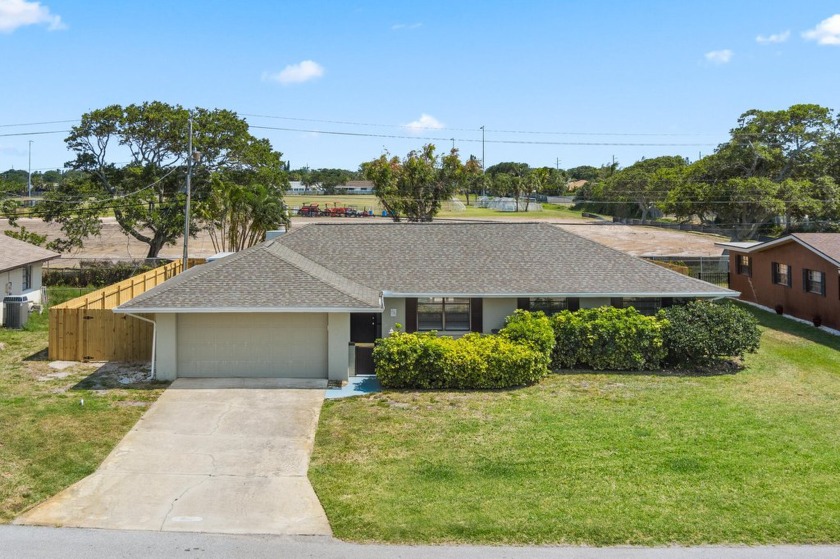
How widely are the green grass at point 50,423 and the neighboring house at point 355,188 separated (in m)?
122

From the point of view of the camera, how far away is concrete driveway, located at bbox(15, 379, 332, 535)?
10.3 metres

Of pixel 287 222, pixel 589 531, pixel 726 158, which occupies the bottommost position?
pixel 589 531

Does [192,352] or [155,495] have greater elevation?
[192,352]

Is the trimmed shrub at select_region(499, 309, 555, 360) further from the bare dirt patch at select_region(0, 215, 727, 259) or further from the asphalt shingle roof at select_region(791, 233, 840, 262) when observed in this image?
the bare dirt patch at select_region(0, 215, 727, 259)

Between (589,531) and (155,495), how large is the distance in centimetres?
691

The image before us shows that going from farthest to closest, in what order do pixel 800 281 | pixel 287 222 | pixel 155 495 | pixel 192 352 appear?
pixel 287 222
pixel 800 281
pixel 192 352
pixel 155 495

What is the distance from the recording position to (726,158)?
6128 centimetres

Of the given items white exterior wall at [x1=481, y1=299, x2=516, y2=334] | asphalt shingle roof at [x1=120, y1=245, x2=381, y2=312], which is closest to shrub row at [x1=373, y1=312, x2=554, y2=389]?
asphalt shingle roof at [x1=120, y1=245, x2=381, y2=312]

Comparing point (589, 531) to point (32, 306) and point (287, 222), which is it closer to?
point (32, 306)

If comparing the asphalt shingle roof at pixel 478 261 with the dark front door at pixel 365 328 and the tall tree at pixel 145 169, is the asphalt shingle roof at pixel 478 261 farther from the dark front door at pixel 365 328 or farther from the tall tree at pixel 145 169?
the tall tree at pixel 145 169

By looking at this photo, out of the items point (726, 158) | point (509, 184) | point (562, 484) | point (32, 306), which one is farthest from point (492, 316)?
point (509, 184)

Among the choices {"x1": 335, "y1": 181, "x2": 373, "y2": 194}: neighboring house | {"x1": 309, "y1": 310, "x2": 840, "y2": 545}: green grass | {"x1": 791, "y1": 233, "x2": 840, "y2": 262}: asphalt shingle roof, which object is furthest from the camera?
{"x1": 335, "y1": 181, "x2": 373, "y2": 194}: neighboring house

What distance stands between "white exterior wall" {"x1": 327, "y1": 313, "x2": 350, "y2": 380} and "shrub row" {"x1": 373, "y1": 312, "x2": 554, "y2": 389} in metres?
1.03

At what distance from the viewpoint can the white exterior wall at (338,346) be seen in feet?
61.9
